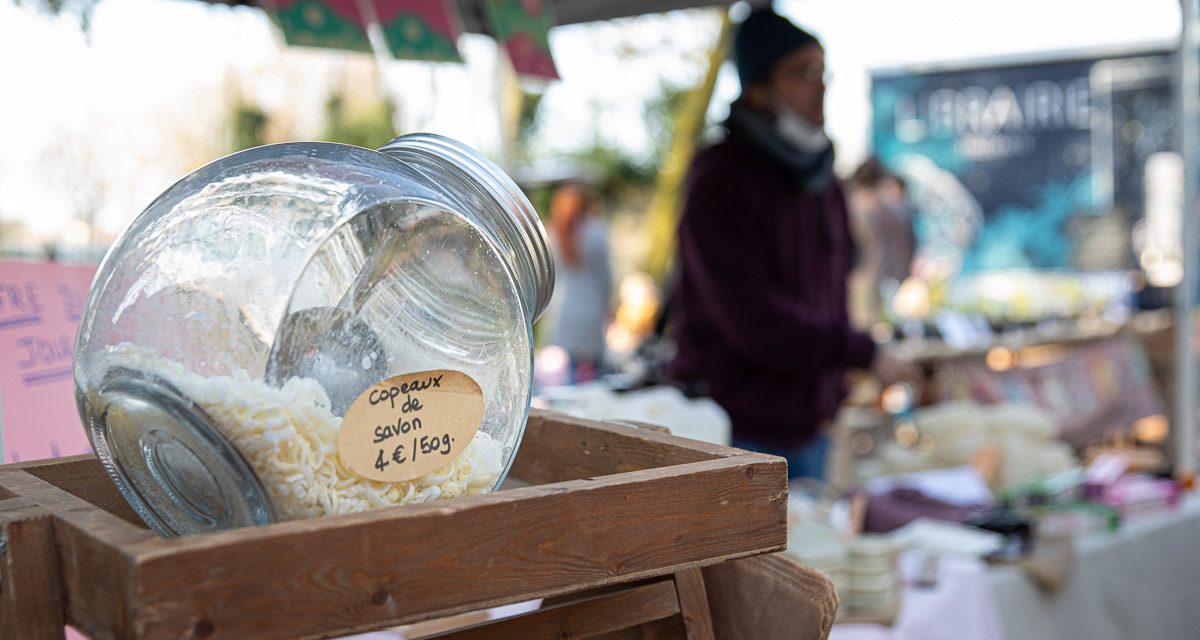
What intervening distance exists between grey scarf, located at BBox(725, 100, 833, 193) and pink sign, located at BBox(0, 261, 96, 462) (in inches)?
63.3

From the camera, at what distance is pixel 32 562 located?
78cm

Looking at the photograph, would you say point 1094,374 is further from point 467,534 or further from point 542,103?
point 542,103

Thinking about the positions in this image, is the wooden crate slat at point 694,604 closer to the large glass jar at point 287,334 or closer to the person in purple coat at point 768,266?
the large glass jar at point 287,334

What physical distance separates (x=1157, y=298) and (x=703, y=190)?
461cm

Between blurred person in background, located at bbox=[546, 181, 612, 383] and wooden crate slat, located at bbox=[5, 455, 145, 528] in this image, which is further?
blurred person in background, located at bbox=[546, 181, 612, 383]

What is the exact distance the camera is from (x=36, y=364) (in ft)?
4.78

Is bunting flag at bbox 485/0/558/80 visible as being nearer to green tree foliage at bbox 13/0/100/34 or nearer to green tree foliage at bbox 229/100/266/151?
green tree foliage at bbox 13/0/100/34

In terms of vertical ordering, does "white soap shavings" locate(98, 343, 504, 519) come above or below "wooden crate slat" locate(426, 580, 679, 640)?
above

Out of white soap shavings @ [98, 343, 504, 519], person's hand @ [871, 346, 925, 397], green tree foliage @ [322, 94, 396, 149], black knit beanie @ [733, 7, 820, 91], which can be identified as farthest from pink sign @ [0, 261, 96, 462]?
green tree foliage @ [322, 94, 396, 149]

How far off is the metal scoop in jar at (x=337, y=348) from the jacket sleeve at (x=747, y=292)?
186 centimetres

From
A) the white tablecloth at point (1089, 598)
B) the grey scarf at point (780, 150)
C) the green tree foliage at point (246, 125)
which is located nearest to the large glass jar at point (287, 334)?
the white tablecloth at point (1089, 598)

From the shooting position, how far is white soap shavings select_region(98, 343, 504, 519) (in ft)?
2.43

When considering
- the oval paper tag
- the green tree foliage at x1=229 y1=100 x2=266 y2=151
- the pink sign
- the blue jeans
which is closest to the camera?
the oval paper tag

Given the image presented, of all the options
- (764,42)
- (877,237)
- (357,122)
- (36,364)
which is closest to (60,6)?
(764,42)
